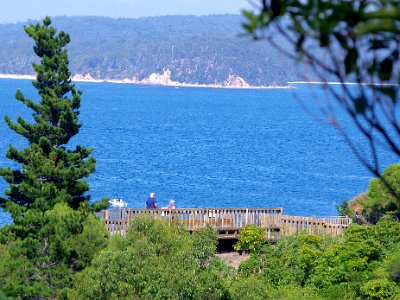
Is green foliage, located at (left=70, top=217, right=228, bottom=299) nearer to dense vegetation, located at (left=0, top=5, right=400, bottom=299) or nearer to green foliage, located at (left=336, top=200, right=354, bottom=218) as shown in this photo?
dense vegetation, located at (left=0, top=5, right=400, bottom=299)

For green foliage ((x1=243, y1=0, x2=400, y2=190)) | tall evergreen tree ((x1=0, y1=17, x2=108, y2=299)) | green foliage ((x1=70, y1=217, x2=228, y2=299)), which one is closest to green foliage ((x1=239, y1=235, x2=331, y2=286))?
green foliage ((x1=70, y1=217, x2=228, y2=299))

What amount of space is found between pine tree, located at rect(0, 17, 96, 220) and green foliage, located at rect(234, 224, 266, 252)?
4.68m

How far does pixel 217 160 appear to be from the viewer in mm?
73125

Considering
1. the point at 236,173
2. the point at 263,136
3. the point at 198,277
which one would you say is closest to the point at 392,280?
the point at 198,277

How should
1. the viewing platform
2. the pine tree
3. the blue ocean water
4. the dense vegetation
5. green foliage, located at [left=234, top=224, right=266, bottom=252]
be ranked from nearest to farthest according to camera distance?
the dense vegetation → the pine tree → green foliage, located at [left=234, top=224, right=266, bottom=252] → the viewing platform → the blue ocean water

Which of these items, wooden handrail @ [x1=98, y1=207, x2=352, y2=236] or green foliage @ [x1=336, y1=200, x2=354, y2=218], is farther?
green foliage @ [x1=336, y1=200, x2=354, y2=218]

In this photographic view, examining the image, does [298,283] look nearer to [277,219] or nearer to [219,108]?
[277,219]

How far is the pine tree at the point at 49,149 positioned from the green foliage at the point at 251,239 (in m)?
4.68

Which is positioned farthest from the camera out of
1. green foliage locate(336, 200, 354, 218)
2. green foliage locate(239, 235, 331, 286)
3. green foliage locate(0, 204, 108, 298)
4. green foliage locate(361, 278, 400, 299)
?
green foliage locate(336, 200, 354, 218)

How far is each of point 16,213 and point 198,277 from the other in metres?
6.89

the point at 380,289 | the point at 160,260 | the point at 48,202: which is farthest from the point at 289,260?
the point at 48,202

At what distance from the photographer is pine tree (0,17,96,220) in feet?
72.0

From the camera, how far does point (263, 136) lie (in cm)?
9869

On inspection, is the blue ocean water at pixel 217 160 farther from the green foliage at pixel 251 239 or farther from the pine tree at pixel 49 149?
the green foliage at pixel 251 239
